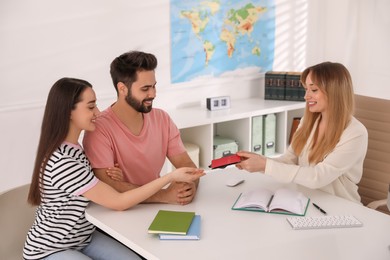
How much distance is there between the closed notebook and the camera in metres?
2.30

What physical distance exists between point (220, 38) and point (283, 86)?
2.19 feet

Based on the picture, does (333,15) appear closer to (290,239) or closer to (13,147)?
(13,147)

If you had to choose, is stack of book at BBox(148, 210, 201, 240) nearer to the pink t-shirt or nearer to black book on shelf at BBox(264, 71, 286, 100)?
the pink t-shirt

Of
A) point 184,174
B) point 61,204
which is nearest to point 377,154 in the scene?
point 184,174

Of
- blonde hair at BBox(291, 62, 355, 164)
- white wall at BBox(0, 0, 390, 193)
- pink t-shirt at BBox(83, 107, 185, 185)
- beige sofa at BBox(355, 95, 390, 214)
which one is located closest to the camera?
pink t-shirt at BBox(83, 107, 185, 185)

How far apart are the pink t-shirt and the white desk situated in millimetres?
252

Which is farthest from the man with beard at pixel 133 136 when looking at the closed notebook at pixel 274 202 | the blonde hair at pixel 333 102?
the blonde hair at pixel 333 102

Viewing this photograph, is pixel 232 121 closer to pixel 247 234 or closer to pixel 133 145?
pixel 133 145

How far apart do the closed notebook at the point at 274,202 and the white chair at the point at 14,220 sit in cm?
87

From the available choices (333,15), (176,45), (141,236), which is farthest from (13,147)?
(333,15)

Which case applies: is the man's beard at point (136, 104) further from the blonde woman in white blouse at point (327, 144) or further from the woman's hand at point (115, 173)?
the blonde woman in white blouse at point (327, 144)

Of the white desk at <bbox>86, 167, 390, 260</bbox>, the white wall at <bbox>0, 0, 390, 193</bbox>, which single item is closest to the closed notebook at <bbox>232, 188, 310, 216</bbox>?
the white desk at <bbox>86, 167, 390, 260</bbox>

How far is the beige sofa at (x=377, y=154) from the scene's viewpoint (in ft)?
9.89

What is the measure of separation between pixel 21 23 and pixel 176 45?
4.00ft
